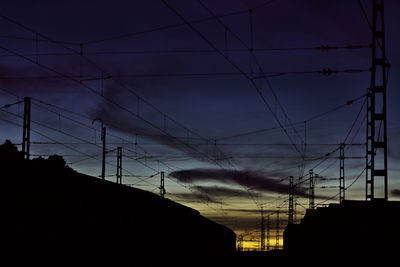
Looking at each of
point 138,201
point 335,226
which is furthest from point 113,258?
point 335,226

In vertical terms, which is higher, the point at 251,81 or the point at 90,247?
the point at 251,81

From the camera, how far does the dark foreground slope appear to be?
51.7ft

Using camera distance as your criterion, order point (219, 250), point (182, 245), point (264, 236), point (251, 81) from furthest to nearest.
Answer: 1. point (264, 236)
2. point (219, 250)
3. point (182, 245)
4. point (251, 81)

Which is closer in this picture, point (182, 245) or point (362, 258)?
point (362, 258)

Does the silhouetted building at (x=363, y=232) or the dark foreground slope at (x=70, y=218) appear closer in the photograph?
the dark foreground slope at (x=70, y=218)

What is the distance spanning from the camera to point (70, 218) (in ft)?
60.0

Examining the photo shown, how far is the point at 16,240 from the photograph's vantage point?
50.8 ft

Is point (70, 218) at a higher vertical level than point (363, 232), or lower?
higher

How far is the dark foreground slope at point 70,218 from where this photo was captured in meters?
15.8

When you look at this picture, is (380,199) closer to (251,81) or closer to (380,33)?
(380,33)

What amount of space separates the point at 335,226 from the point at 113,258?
9.05 meters

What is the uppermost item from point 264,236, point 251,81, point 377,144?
point 251,81

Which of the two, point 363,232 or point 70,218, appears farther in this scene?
point 363,232

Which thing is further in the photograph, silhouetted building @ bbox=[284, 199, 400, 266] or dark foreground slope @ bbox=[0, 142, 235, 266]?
silhouetted building @ bbox=[284, 199, 400, 266]
